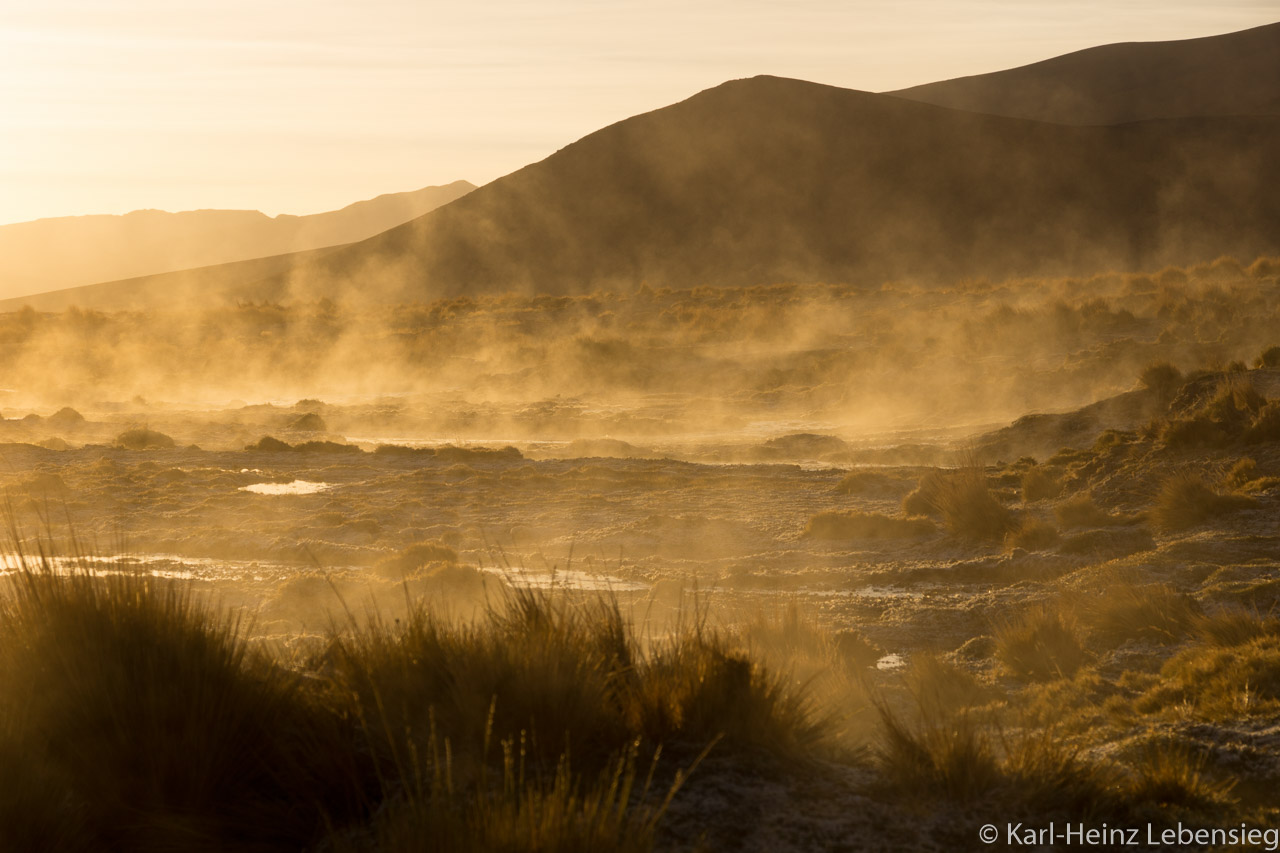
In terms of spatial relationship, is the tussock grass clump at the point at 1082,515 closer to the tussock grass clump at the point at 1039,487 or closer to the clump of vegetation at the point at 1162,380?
the tussock grass clump at the point at 1039,487

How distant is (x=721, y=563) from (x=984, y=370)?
15.3 metres

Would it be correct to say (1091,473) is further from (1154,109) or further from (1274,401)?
(1154,109)

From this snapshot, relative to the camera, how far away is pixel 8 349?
128 ft

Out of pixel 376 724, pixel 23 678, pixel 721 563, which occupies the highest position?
pixel 23 678

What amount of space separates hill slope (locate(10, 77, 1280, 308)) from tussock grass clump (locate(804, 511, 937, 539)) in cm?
5420

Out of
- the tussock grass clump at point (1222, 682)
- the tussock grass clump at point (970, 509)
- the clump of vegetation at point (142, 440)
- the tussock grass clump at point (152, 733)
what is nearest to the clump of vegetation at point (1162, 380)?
the tussock grass clump at point (970, 509)

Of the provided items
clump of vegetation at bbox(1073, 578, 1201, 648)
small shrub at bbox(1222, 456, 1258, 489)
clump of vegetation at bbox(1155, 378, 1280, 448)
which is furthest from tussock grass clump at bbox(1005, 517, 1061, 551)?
clump of vegetation at bbox(1155, 378, 1280, 448)

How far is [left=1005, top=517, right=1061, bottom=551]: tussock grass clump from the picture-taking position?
36.2 feet

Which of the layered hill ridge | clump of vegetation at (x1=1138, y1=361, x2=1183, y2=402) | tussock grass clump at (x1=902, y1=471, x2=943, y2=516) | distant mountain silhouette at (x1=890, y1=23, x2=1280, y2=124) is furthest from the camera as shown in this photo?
distant mountain silhouette at (x1=890, y1=23, x2=1280, y2=124)

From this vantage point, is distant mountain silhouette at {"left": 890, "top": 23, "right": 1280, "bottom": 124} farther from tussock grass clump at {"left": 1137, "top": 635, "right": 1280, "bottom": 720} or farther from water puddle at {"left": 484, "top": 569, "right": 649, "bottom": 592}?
tussock grass clump at {"left": 1137, "top": 635, "right": 1280, "bottom": 720}

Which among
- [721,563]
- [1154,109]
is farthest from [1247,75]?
[721,563]

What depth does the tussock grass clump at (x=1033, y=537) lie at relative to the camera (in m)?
11.0

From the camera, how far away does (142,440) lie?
20812 millimetres

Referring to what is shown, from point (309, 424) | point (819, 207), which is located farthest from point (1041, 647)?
point (819, 207)
